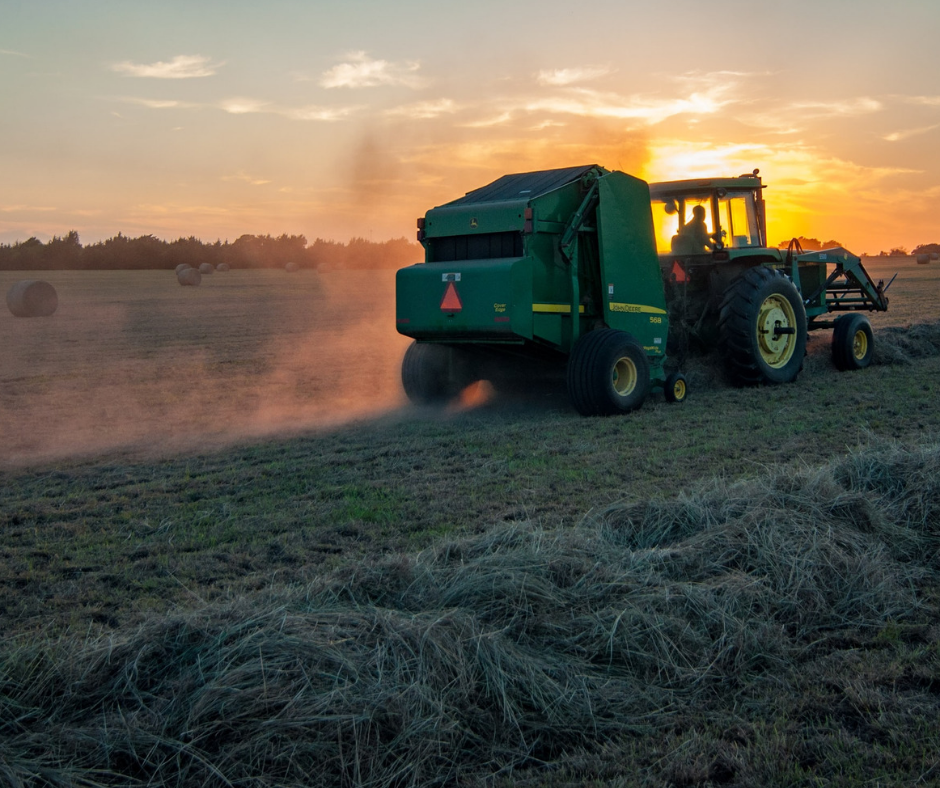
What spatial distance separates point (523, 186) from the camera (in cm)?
977

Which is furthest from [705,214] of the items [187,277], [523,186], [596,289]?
[187,277]

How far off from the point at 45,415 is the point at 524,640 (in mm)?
8800

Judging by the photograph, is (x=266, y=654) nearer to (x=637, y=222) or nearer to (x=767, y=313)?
(x=637, y=222)

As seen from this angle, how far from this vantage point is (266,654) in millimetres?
3139

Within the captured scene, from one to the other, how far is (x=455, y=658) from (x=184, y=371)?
40.9 ft

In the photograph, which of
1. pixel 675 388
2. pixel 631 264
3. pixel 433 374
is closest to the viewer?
pixel 631 264

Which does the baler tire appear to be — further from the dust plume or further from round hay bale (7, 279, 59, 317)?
round hay bale (7, 279, 59, 317)

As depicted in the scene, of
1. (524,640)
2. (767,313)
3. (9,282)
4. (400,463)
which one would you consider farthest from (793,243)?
(9,282)

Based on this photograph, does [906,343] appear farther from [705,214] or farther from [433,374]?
[433,374]

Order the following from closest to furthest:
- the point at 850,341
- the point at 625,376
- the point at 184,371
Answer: the point at 625,376 → the point at 850,341 → the point at 184,371

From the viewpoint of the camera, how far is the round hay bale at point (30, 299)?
26.1 m

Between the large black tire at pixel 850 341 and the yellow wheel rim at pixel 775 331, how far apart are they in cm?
143

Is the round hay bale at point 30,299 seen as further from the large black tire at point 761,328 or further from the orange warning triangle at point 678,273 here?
the large black tire at point 761,328

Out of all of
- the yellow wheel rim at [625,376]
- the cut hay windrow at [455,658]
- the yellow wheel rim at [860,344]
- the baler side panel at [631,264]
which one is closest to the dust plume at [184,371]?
the yellow wheel rim at [625,376]
